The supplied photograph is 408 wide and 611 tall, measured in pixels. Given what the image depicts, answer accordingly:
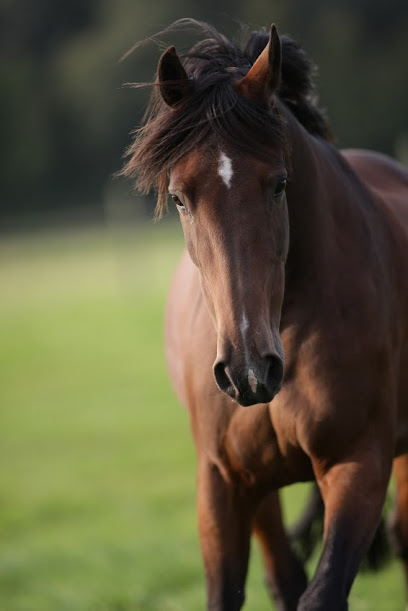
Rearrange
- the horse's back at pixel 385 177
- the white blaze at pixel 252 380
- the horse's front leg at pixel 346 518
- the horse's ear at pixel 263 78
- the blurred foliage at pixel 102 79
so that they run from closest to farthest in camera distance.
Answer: the white blaze at pixel 252 380
the horse's ear at pixel 263 78
the horse's front leg at pixel 346 518
the horse's back at pixel 385 177
the blurred foliage at pixel 102 79

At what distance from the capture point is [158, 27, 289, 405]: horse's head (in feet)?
9.52

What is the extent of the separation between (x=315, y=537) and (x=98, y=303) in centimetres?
1743

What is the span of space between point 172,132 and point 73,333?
16.6 m

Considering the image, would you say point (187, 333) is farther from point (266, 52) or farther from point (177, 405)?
point (177, 405)

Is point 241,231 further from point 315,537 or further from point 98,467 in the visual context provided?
point 98,467

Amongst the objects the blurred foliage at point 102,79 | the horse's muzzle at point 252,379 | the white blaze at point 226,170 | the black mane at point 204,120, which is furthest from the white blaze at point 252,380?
the blurred foliage at point 102,79

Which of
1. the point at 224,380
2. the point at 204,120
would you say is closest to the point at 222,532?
the point at 224,380

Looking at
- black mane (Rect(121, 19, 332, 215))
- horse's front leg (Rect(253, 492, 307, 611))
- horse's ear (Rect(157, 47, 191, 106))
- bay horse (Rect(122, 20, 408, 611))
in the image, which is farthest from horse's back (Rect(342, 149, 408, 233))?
horse's front leg (Rect(253, 492, 307, 611))

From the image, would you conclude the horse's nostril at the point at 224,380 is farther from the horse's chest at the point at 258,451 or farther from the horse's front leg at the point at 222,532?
the horse's front leg at the point at 222,532

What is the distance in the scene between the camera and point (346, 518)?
11.2 feet

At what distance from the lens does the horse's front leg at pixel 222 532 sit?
12.3 feet

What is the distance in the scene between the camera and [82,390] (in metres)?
15.0

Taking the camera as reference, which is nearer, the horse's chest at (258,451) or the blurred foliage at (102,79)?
the horse's chest at (258,451)

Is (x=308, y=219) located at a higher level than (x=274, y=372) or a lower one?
higher
